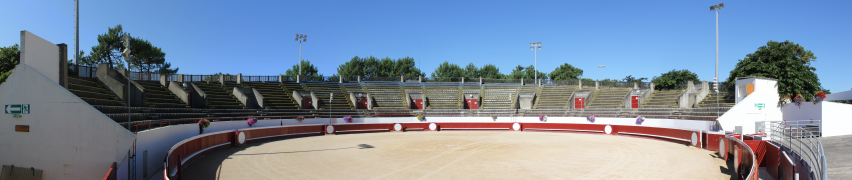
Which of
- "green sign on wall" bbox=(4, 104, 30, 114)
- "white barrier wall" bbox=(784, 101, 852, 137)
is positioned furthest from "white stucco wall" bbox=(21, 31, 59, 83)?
"white barrier wall" bbox=(784, 101, 852, 137)

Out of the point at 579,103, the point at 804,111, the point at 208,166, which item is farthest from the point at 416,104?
the point at 208,166

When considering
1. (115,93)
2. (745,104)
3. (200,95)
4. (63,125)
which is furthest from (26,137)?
(745,104)

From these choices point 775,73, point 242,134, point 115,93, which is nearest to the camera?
point 115,93

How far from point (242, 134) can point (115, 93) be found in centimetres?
596

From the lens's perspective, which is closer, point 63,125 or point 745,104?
point 63,125

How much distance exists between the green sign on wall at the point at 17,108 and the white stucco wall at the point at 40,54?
1.09m

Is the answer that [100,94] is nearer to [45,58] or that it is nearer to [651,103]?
[45,58]

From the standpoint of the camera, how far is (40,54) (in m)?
13.4

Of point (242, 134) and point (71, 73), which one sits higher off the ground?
point (71, 73)

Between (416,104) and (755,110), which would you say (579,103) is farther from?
(755,110)

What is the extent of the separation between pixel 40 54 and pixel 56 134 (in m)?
3.04

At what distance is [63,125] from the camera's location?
12.3 metres

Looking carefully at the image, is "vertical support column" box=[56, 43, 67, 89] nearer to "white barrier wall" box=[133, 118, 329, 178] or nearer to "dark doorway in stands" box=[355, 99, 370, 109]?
"white barrier wall" box=[133, 118, 329, 178]

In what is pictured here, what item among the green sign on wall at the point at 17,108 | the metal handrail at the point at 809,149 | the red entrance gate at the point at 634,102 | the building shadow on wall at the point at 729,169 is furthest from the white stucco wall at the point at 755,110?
the green sign on wall at the point at 17,108
